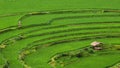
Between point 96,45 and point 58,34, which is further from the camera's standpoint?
point 58,34

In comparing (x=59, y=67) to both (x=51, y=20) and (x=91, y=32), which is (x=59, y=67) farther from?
(x=51, y=20)

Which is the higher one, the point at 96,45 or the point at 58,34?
the point at 58,34

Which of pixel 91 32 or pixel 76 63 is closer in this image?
pixel 76 63

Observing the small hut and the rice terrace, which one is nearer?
the rice terrace

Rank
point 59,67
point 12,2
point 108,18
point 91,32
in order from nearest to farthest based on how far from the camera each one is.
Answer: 1. point 59,67
2. point 91,32
3. point 108,18
4. point 12,2

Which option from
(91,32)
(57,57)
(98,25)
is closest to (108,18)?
(98,25)

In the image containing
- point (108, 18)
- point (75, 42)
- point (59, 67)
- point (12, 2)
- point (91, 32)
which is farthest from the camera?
point (12, 2)

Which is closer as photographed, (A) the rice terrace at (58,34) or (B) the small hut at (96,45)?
(A) the rice terrace at (58,34)
